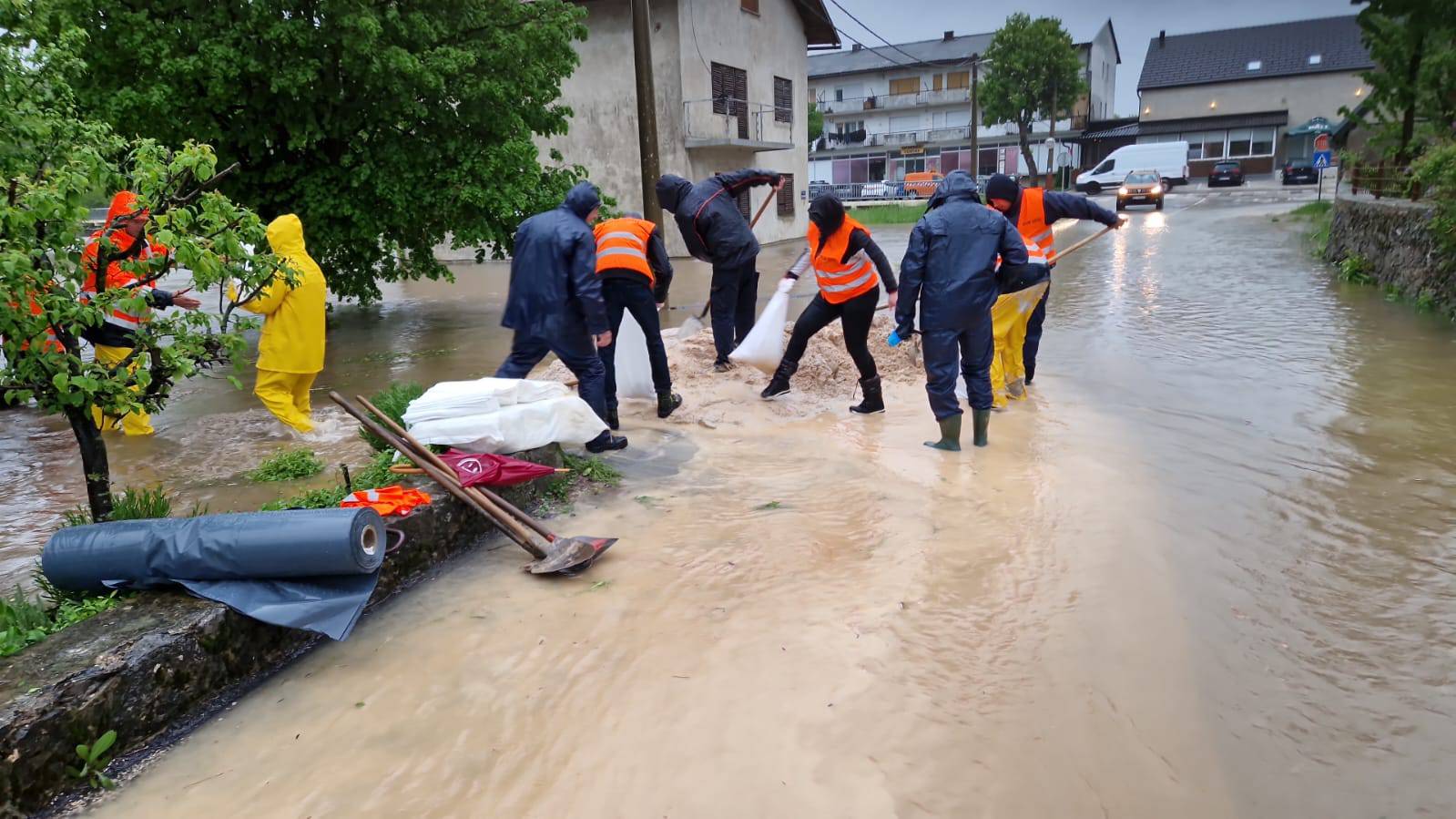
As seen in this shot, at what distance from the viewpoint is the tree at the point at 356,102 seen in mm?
8711

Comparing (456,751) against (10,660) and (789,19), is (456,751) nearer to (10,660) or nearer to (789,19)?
(10,660)

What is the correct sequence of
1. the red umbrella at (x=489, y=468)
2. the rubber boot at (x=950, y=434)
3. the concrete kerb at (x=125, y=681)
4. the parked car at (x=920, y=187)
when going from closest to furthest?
the concrete kerb at (x=125, y=681) < the red umbrella at (x=489, y=468) < the rubber boot at (x=950, y=434) < the parked car at (x=920, y=187)

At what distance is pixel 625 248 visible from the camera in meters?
6.14

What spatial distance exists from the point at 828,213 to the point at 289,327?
3495 mm

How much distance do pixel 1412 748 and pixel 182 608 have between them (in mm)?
3836

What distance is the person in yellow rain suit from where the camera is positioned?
19.0ft

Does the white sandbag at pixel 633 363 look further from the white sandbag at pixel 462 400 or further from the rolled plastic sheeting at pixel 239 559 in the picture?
the rolled plastic sheeting at pixel 239 559

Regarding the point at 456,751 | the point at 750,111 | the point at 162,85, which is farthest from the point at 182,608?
the point at 750,111

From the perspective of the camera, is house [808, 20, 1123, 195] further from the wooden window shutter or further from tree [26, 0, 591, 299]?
tree [26, 0, 591, 299]

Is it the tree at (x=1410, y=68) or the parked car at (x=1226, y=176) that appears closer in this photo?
the tree at (x=1410, y=68)

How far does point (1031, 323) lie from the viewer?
7324 mm

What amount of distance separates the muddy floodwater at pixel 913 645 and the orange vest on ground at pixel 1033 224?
1.25 metres

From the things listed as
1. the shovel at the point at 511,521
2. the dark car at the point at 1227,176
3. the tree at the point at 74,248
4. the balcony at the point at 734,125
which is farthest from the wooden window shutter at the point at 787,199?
the dark car at the point at 1227,176

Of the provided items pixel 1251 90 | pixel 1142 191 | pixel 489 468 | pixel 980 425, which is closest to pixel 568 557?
pixel 489 468
